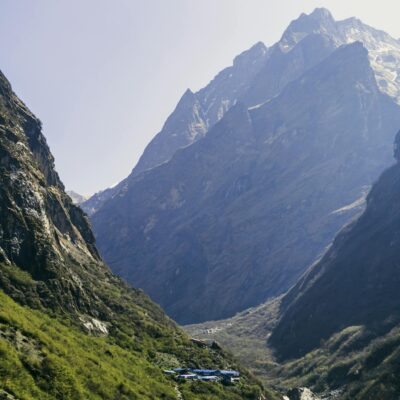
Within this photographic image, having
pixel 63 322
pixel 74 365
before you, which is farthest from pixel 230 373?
pixel 74 365

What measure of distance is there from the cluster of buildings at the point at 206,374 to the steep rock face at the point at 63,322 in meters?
2.42

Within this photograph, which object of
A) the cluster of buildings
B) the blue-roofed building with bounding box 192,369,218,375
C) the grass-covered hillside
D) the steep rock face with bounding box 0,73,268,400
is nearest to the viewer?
the grass-covered hillside

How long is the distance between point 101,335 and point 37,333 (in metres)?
26.8

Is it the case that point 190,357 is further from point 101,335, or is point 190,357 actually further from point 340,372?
point 340,372

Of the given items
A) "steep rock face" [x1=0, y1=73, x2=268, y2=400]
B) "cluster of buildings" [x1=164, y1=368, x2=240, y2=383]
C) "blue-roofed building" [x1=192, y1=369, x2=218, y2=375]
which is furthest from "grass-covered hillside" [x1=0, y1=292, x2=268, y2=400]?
"blue-roofed building" [x1=192, y1=369, x2=218, y2=375]

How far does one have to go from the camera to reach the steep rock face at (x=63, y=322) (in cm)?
5547

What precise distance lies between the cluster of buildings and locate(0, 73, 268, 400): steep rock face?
2420 mm

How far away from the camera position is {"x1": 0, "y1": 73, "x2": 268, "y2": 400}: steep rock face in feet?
182

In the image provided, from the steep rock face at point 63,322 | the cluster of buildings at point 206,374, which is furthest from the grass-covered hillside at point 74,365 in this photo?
the cluster of buildings at point 206,374

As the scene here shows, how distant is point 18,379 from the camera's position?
49125mm

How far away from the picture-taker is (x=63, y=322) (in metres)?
80.6

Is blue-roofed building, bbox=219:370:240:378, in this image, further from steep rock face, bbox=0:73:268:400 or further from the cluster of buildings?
steep rock face, bbox=0:73:268:400

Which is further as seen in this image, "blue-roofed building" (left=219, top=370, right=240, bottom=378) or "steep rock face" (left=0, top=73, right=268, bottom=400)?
"blue-roofed building" (left=219, top=370, right=240, bottom=378)

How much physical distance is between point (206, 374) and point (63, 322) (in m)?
24.3
